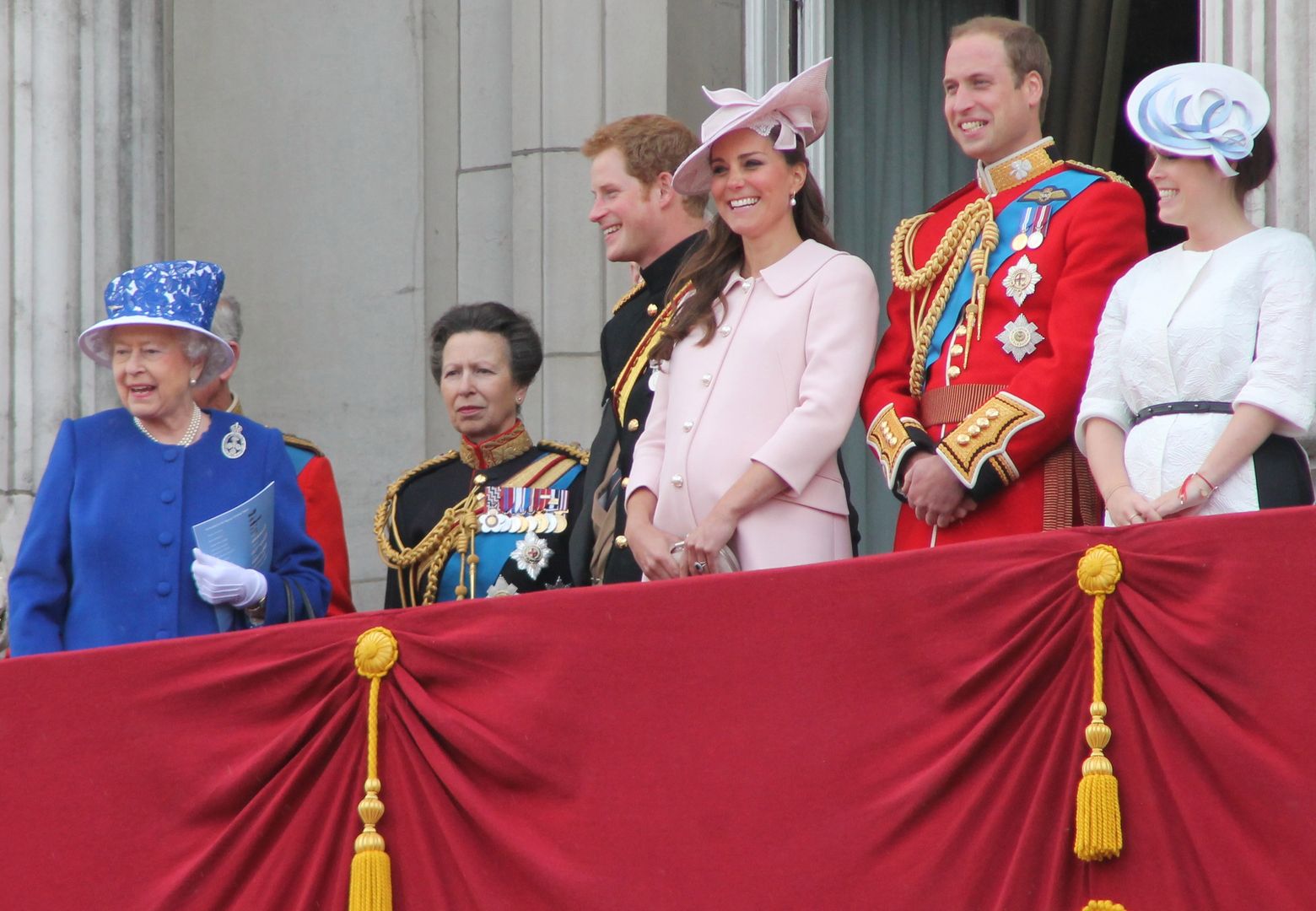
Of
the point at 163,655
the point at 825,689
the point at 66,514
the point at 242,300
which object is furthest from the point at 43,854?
the point at 242,300

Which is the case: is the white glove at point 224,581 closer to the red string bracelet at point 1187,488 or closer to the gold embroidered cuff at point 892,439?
the gold embroidered cuff at point 892,439

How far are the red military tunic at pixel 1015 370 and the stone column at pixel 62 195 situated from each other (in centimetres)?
299

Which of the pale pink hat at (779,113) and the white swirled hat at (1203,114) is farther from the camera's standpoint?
the pale pink hat at (779,113)

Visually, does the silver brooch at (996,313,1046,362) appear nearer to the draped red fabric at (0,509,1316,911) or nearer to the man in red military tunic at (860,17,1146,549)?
the man in red military tunic at (860,17,1146,549)

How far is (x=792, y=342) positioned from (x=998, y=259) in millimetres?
470

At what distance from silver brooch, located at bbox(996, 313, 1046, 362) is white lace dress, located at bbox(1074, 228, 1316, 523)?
356 millimetres

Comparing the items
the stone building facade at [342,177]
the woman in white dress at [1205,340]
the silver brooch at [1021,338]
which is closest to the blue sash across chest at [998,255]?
the silver brooch at [1021,338]

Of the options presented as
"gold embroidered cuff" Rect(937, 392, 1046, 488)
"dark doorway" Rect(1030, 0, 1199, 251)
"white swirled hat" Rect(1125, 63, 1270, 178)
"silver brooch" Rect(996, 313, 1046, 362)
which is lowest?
"gold embroidered cuff" Rect(937, 392, 1046, 488)

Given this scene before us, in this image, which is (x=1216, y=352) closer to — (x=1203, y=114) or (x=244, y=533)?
(x=1203, y=114)

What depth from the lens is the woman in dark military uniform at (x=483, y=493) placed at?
18.8 ft

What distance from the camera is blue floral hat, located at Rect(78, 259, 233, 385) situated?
5.35 metres

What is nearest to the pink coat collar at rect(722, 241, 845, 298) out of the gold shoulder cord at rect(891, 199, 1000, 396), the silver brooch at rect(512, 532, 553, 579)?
the gold shoulder cord at rect(891, 199, 1000, 396)

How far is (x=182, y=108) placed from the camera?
26.8 ft

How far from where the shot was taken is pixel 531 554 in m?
5.71
